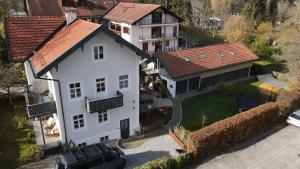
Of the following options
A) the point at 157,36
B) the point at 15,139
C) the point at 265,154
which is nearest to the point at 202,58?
the point at 157,36

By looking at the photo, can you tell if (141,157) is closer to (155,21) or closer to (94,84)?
(94,84)

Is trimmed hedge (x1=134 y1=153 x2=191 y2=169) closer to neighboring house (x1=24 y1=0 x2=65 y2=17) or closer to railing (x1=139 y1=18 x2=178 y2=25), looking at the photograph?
railing (x1=139 y1=18 x2=178 y2=25)

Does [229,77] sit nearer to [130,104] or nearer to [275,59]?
[275,59]

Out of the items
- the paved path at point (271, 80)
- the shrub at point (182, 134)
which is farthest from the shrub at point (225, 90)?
the shrub at point (182, 134)

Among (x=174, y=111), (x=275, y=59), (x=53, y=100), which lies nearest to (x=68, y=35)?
(x=53, y=100)

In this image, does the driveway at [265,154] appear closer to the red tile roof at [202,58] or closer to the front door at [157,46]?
the red tile roof at [202,58]
